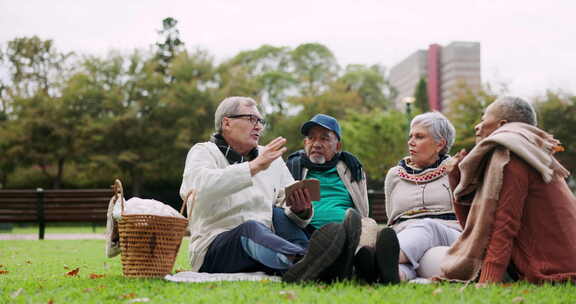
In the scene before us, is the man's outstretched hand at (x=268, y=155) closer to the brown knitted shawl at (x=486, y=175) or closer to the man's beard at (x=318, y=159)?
the brown knitted shawl at (x=486, y=175)

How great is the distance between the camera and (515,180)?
12.4 feet

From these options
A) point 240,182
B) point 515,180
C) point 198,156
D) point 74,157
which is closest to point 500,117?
point 515,180

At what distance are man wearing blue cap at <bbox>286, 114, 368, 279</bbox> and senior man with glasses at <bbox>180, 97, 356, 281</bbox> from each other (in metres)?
0.62

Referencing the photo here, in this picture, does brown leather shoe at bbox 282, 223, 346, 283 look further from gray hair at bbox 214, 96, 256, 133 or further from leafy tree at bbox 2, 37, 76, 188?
leafy tree at bbox 2, 37, 76, 188

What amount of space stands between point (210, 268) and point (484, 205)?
2.14m

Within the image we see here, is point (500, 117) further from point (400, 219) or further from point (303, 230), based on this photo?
point (303, 230)

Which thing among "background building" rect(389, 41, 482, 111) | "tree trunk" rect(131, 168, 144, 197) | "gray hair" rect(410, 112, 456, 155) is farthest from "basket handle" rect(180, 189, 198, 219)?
"background building" rect(389, 41, 482, 111)

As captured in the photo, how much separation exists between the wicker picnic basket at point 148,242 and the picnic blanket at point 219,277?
0.14 m

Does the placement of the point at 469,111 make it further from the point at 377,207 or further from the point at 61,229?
the point at 61,229

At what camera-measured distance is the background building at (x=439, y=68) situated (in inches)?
4921

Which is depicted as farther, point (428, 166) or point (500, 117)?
point (428, 166)

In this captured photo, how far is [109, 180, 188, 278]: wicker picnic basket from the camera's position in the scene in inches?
170

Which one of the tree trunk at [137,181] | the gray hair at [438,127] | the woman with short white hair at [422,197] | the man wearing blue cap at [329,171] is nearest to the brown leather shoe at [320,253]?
the woman with short white hair at [422,197]

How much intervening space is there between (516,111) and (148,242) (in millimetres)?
2852
